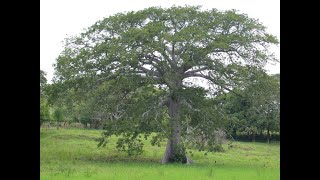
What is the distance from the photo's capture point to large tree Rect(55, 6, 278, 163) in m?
10.7

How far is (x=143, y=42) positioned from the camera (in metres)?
10.7

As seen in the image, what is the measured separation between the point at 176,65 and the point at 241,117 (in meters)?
2.49

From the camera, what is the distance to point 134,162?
10.7 metres

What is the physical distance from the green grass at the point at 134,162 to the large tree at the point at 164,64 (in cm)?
98

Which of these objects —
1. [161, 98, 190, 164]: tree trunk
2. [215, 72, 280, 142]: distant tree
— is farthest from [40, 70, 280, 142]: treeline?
[161, 98, 190, 164]: tree trunk

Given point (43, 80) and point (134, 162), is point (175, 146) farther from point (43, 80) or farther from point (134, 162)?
point (43, 80)

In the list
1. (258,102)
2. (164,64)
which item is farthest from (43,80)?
(258,102)

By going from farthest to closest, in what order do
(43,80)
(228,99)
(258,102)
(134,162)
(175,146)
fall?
(43,80)
(228,99)
(258,102)
(175,146)
(134,162)

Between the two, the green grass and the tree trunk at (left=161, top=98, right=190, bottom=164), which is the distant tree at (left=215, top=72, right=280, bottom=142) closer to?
the green grass

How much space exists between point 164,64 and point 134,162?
8.12 ft

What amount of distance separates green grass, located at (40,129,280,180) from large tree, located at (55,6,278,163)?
3.23 feet

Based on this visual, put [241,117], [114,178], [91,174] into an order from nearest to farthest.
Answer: [114,178], [91,174], [241,117]
